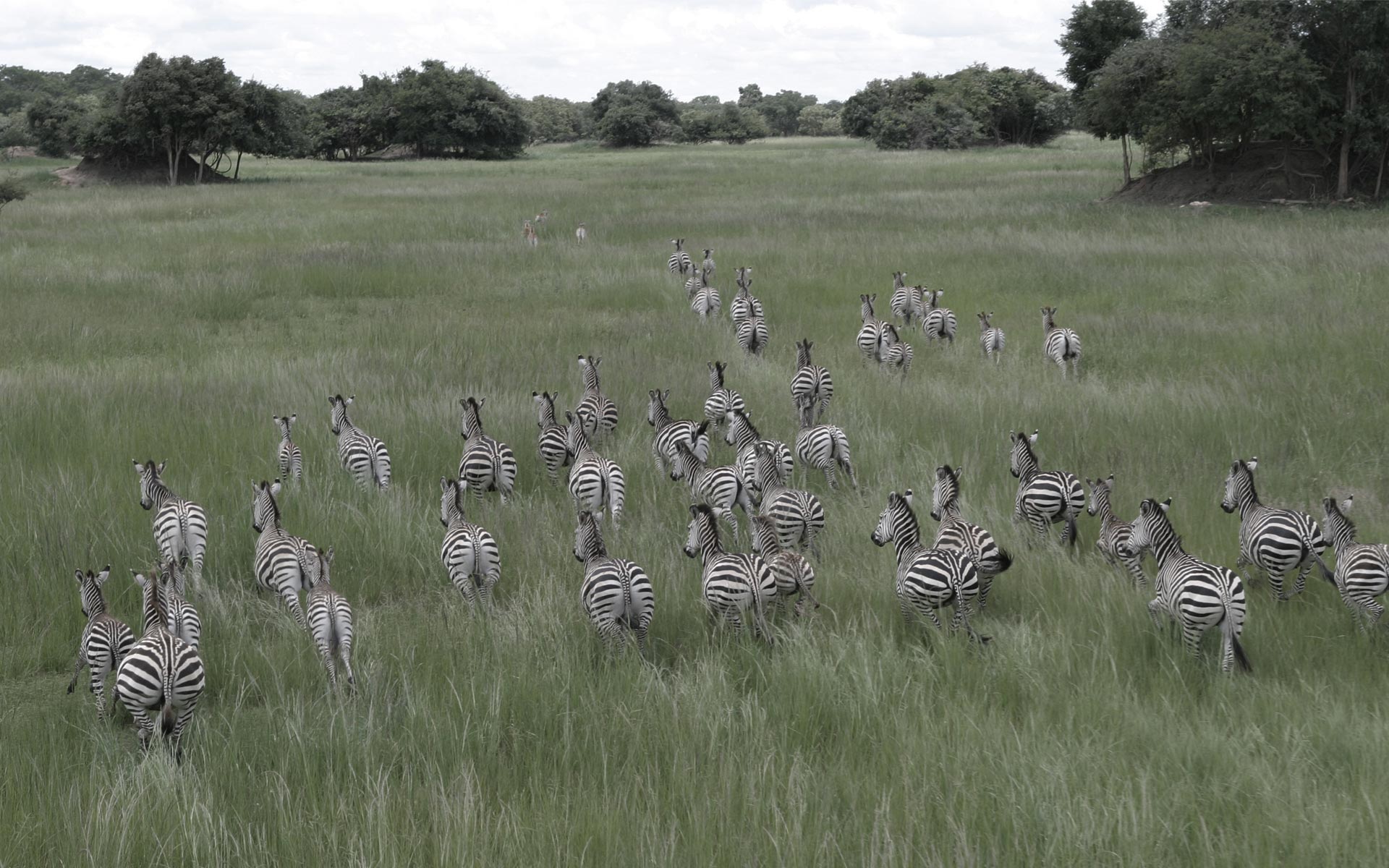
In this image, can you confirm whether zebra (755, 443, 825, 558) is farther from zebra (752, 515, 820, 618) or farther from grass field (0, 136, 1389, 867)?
zebra (752, 515, 820, 618)

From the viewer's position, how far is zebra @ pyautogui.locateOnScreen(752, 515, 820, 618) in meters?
6.09

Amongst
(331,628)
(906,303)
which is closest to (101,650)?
(331,628)

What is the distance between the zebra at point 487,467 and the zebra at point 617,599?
3.00 meters

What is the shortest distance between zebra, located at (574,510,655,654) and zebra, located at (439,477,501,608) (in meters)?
0.91

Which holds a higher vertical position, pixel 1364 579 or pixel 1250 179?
pixel 1250 179

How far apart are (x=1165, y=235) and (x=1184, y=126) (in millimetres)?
9977

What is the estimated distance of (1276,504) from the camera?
27.2 ft

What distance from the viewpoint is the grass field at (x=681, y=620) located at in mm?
4195

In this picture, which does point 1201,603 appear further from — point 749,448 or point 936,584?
point 749,448

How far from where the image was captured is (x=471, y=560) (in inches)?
257

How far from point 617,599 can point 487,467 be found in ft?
11.2

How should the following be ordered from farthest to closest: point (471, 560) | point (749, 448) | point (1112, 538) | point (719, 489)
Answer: point (749, 448) < point (719, 489) < point (1112, 538) < point (471, 560)

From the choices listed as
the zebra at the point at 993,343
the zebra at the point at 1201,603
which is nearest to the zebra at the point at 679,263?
the zebra at the point at 993,343

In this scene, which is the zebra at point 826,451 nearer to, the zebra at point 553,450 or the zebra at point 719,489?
the zebra at point 719,489
